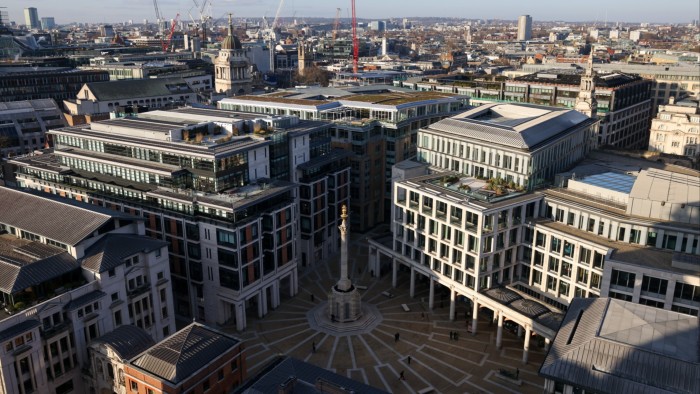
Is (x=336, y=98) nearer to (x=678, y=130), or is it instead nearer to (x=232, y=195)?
(x=232, y=195)

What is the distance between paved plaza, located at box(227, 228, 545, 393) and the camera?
8625cm

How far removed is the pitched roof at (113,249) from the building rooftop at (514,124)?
63.1 meters

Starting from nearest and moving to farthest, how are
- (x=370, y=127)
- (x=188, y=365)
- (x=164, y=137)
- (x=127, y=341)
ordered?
(x=188, y=365) < (x=127, y=341) < (x=164, y=137) < (x=370, y=127)

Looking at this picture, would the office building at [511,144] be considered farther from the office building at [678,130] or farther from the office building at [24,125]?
the office building at [24,125]

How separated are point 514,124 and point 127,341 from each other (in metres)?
83.2

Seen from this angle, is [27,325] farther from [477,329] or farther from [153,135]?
[477,329]

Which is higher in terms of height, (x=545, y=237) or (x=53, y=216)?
(x=53, y=216)

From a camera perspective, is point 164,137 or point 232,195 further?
point 164,137

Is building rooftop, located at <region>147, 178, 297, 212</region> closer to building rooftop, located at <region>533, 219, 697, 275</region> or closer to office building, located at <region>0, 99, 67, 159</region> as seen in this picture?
building rooftop, located at <region>533, 219, 697, 275</region>

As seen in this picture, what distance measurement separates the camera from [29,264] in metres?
77.2

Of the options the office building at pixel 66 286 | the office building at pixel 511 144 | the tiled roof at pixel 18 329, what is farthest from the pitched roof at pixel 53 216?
the office building at pixel 511 144

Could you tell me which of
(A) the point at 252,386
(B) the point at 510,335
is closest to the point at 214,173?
(A) the point at 252,386

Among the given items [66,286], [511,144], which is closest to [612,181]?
[511,144]

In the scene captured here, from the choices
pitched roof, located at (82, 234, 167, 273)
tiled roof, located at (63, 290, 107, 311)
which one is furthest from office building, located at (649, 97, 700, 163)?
tiled roof, located at (63, 290, 107, 311)
